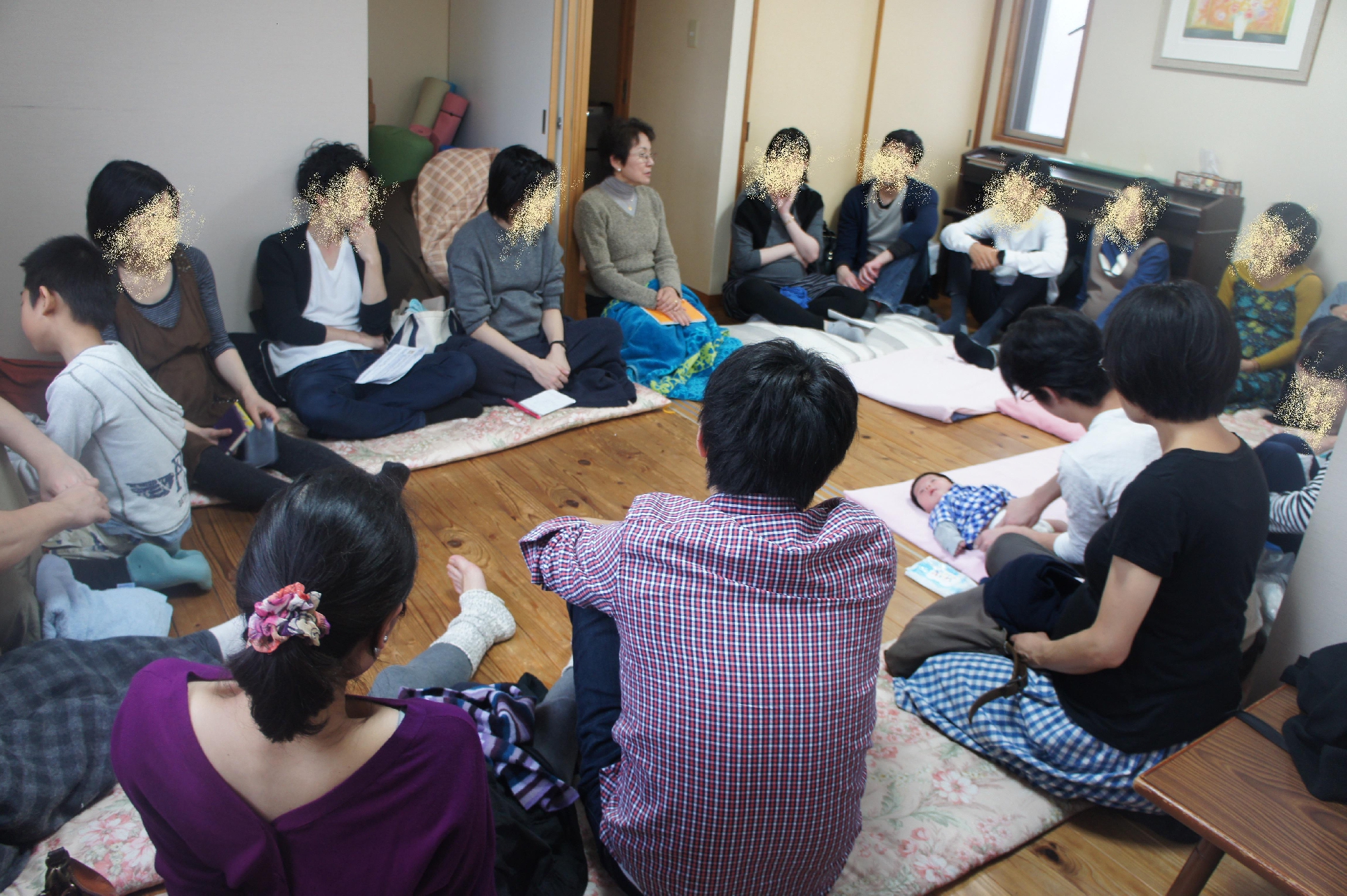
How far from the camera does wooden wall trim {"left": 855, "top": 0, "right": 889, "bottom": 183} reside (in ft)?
14.5

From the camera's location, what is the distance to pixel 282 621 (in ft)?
2.43

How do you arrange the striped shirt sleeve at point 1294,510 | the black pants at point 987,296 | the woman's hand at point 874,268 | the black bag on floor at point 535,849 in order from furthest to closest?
the woman's hand at point 874,268 → the black pants at point 987,296 → the striped shirt sleeve at point 1294,510 → the black bag on floor at point 535,849

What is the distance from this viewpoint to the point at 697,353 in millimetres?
3412

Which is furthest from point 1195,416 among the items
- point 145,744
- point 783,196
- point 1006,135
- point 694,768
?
point 1006,135

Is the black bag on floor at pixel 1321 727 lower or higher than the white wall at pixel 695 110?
lower

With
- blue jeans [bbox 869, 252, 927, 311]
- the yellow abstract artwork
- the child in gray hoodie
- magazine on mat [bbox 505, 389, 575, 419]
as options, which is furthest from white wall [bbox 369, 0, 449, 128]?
the yellow abstract artwork

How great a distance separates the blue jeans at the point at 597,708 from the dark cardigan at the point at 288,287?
5.71ft

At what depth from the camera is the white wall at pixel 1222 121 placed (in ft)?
11.3

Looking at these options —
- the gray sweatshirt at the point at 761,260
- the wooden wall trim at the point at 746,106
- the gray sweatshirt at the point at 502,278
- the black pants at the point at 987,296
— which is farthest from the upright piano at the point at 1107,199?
the gray sweatshirt at the point at 502,278

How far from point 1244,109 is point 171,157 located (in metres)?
3.92

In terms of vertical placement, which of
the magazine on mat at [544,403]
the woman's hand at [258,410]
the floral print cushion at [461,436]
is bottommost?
the floral print cushion at [461,436]

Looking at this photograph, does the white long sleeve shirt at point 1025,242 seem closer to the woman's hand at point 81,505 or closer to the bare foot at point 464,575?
the bare foot at point 464,575

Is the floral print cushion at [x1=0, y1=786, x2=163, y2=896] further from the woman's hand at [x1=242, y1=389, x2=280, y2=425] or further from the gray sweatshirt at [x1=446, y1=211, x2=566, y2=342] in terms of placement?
the gray sweatshirt at [x1=446, y1=211, x2=566, y2=342]

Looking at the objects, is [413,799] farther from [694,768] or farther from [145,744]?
[694,768]
